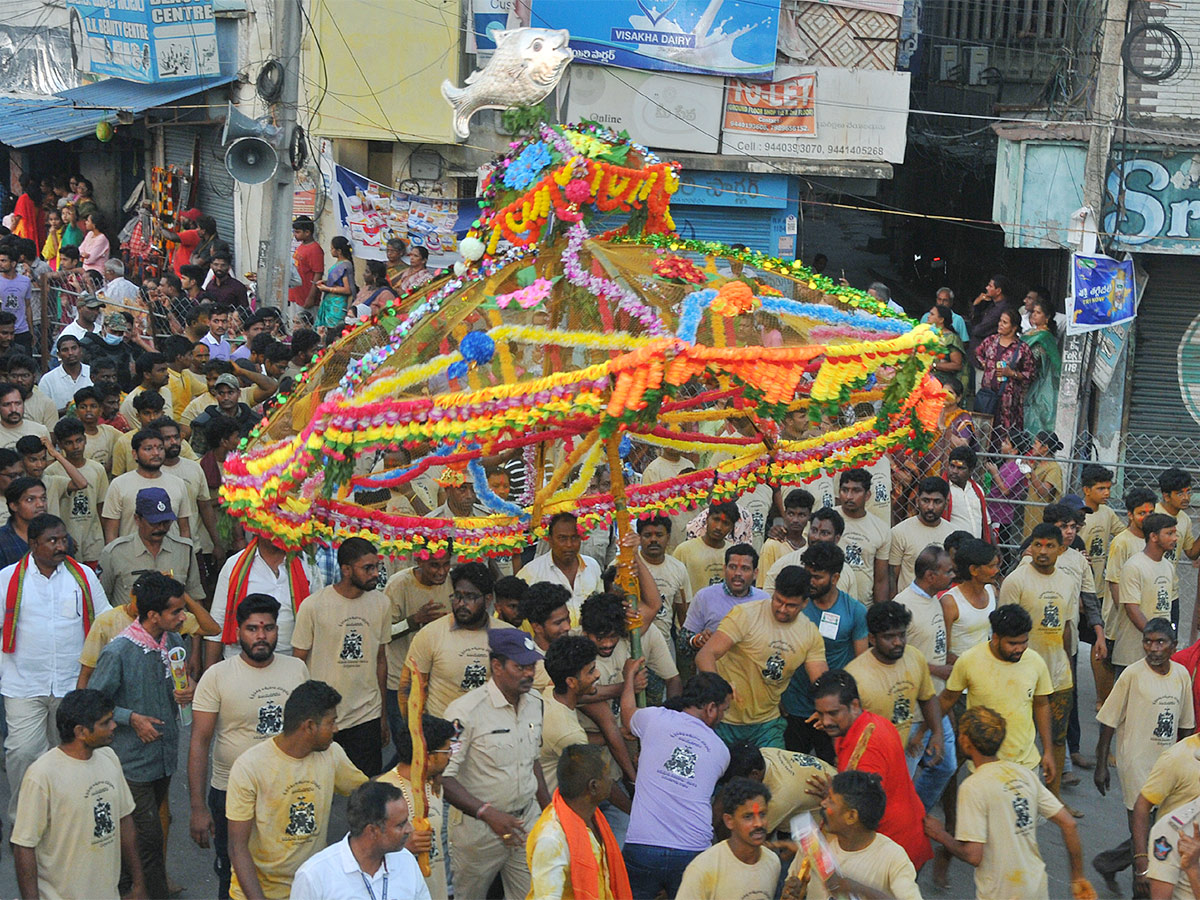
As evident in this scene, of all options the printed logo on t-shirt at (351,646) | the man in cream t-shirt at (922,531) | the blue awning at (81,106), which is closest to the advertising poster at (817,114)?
the blue awning at (81,106)

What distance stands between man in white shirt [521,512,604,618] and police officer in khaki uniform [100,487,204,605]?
77.6 inches

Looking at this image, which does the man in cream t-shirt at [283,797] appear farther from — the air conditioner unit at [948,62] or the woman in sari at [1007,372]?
the air conditioner unit at [948,62]

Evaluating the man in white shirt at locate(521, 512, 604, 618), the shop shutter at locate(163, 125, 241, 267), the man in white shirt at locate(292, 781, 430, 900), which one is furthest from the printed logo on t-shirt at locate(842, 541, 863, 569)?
the shop shutter at locate(163, 125, 241, 267)

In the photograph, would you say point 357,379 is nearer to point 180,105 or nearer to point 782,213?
point 782,213

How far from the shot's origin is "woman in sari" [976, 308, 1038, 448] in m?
14.3

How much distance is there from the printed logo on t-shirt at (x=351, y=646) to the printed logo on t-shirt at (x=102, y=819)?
1.65 metres

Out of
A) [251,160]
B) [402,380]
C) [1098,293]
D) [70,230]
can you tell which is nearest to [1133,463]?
[1098,293]

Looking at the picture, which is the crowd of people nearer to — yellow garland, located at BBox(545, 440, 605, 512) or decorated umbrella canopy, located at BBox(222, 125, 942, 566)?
yellow garland, located at BBox(545, 440, 605, 512)

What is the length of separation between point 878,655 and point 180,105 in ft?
47.0

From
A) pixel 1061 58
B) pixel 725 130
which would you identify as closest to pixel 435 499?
pixel 725 130

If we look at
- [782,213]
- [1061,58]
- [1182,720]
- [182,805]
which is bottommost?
[182,805]

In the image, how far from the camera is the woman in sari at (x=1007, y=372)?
46.9 ft

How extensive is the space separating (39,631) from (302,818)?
2.10 m

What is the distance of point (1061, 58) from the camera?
16344 millimetres
